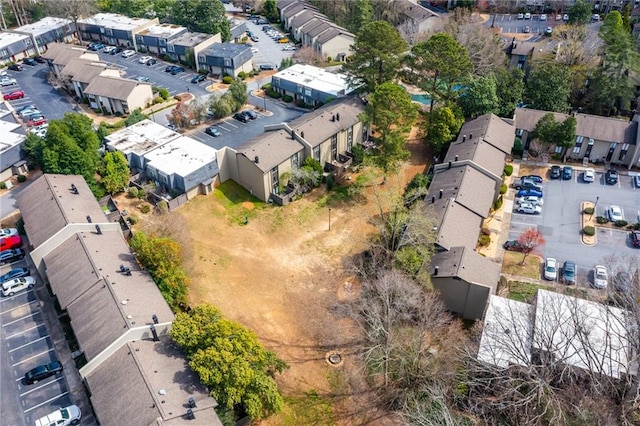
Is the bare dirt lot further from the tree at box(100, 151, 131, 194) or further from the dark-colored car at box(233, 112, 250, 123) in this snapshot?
the dark-colored car at box(233, 112, 250, 123)

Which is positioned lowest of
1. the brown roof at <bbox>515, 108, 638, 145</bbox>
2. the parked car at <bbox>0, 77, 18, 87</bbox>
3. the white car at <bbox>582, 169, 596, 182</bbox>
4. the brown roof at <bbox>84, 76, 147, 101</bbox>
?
the white car at <bbox>582, 169, 596, 182</bbox>

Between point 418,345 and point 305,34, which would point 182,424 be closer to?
point 418,345

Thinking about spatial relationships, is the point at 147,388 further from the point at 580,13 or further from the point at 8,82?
the point at 580,13

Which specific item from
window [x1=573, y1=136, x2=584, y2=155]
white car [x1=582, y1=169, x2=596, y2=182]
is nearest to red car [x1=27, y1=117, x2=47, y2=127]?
window [x1=573, y1=136, x2=584, y2=155]

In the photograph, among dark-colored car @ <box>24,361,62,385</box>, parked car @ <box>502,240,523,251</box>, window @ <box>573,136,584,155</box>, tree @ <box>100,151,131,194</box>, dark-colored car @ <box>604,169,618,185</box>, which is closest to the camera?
dark-colored car @ <box>24,361,62,385</box>

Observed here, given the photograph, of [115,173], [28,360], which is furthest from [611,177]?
[28,360]

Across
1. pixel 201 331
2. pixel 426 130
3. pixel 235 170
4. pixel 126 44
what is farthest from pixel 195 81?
pixel 201 331
